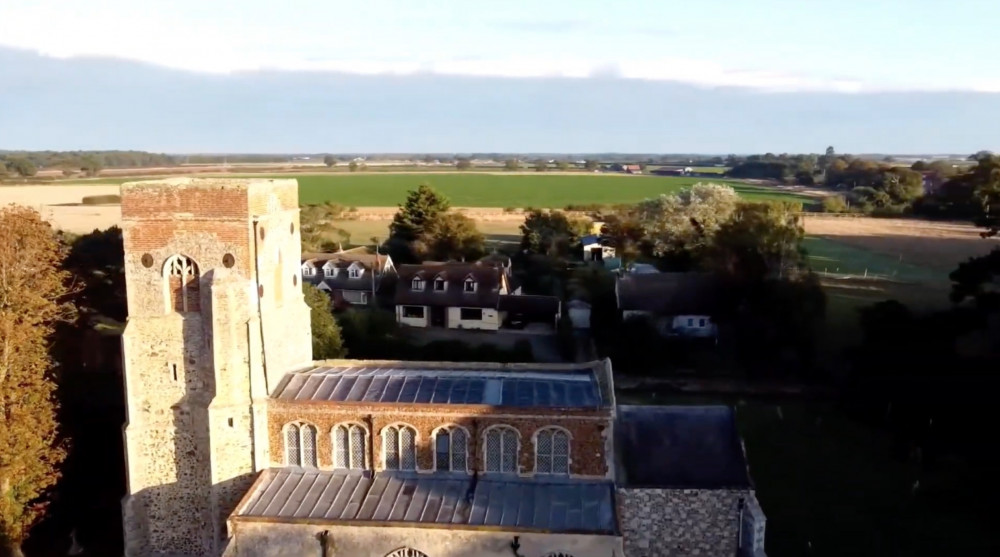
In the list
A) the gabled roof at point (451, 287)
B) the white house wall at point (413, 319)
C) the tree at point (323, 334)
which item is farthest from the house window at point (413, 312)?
the tree at point (323, 334)

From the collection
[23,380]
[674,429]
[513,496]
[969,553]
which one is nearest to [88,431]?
[23,380]

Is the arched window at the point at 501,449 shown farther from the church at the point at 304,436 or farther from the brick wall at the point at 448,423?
the brick wall at the point at 448,423

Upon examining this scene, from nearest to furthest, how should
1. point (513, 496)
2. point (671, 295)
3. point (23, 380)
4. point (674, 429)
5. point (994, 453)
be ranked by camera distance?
point (513, 496) < point (674, 429) < point (23, 380) < point (994, 453) < point (671, 295)

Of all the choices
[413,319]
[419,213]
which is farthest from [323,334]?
[419,213]

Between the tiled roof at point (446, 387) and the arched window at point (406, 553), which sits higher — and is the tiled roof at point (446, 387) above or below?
above

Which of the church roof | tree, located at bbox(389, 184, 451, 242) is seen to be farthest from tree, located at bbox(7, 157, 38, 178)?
the church roof

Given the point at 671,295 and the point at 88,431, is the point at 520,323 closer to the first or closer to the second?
the point at 671,295

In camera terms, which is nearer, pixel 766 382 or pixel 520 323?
pixel 766 382

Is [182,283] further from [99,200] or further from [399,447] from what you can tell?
[99,200]
